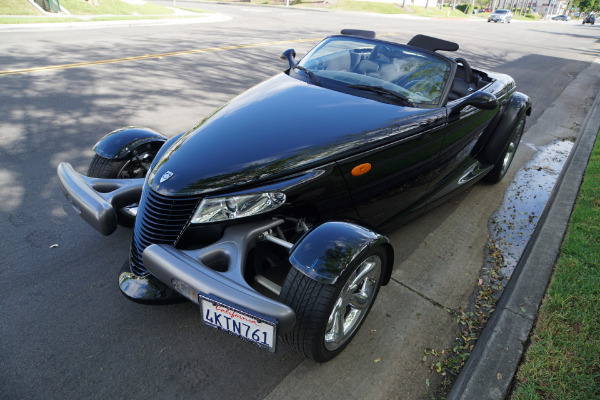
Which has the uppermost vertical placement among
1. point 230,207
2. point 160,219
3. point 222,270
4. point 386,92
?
point 386,92

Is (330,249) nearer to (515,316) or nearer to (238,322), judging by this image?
(238,322)

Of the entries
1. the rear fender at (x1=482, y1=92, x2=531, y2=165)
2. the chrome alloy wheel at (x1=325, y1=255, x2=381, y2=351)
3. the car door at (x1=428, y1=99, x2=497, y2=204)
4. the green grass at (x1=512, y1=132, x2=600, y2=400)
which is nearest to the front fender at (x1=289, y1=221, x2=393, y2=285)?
the chrome alloy wheel at (x1=325, y1=255, x2=381, y2=351)

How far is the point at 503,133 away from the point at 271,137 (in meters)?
2.95

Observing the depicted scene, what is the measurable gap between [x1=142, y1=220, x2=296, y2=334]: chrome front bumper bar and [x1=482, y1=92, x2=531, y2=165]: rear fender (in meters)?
2.95

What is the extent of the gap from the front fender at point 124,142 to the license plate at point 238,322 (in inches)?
70.9

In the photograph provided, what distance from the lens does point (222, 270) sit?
242cm

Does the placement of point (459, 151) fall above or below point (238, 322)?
above

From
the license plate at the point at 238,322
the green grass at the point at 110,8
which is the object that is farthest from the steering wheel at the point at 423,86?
the green grass at the point at 110,8

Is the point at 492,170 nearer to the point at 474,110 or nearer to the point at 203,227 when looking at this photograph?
the point at 474,110

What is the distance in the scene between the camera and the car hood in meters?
2.38

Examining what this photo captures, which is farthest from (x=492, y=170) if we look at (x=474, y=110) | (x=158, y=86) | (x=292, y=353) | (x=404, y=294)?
(x=158, y=86)

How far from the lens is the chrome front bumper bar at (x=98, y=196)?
8.33 feet

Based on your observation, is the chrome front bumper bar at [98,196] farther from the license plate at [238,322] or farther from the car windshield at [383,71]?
the car windshield at [383,71]

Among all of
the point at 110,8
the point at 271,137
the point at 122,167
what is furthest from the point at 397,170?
the point at 110,8
